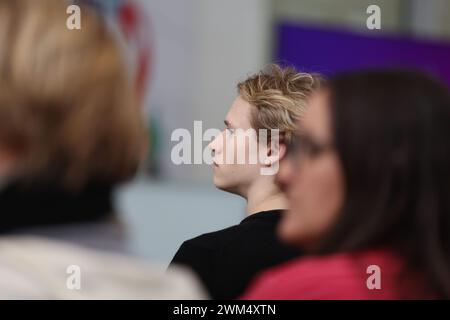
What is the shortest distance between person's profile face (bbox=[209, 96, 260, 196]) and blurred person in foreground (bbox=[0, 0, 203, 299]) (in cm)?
122

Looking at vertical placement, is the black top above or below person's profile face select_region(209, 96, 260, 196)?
below

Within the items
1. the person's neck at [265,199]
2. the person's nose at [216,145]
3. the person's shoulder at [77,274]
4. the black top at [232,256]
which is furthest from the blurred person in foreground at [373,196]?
the person's nose at [216,145]

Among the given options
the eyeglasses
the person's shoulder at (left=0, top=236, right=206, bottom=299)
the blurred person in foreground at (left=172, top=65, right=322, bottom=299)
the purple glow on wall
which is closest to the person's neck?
the blurred person in foreground at (left=172, top=65, right=322, bottom=299)

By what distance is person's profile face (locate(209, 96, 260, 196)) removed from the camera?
9.05 ft

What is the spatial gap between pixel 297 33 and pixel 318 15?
1.23 ft

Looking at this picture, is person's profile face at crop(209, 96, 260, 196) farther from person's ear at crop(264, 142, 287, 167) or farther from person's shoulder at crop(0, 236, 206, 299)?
person's shoulder at crop(0, 236, 206, 299)

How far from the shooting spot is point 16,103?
146cm

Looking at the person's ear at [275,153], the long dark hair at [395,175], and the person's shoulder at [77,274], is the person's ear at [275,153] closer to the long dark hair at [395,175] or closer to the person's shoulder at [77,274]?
the long dark hair at [395,175]

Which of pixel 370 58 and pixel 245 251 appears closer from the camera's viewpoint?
pixel 245 251

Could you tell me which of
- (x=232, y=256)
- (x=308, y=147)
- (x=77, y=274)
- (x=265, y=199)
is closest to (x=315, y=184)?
(x=308, y=147)

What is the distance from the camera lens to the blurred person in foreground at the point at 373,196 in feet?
5.30
